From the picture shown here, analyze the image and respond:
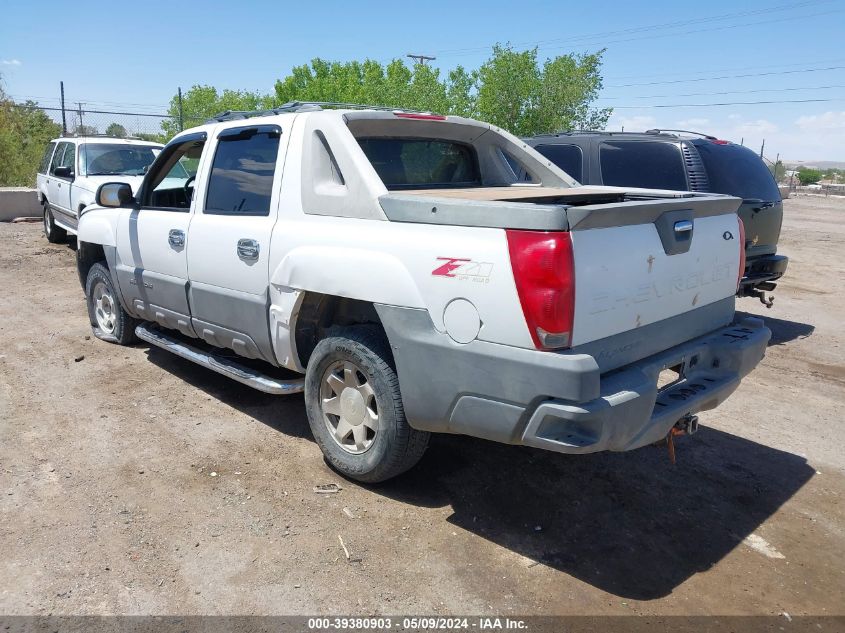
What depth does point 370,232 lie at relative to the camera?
348cm

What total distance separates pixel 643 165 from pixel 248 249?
14.9 feet

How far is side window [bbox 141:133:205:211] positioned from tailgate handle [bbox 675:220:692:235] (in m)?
3.46

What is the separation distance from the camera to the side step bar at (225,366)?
167 inches

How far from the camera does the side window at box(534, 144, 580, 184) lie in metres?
7.55

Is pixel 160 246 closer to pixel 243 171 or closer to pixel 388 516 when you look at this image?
pixel 243 171

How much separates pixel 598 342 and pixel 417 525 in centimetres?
142

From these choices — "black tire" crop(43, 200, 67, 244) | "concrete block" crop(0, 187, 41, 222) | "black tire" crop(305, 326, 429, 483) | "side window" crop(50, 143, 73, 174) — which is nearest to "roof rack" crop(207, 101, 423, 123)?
"black tire" crop(305, 326, 429, 483)

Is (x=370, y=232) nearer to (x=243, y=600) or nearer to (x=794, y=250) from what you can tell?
(x=243, y=600)

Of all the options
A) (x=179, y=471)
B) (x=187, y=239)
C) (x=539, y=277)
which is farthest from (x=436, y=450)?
(x=187, y=239)

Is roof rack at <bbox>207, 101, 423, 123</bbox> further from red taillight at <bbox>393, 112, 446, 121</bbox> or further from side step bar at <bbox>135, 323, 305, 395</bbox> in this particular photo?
side step bar at <bbox>135, 323, 305, 395</bbox>

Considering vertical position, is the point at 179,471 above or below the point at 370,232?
below

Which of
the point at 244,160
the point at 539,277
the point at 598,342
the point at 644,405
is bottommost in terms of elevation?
the point at 644,405

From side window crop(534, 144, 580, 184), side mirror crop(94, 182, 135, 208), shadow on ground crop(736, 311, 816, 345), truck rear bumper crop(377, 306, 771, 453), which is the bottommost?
shadow on ground crop(736, 311, 816, 345)

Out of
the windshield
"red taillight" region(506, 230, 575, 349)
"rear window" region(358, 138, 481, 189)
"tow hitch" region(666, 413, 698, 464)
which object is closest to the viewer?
"red taillight" region(506, 230, 575, 349)
